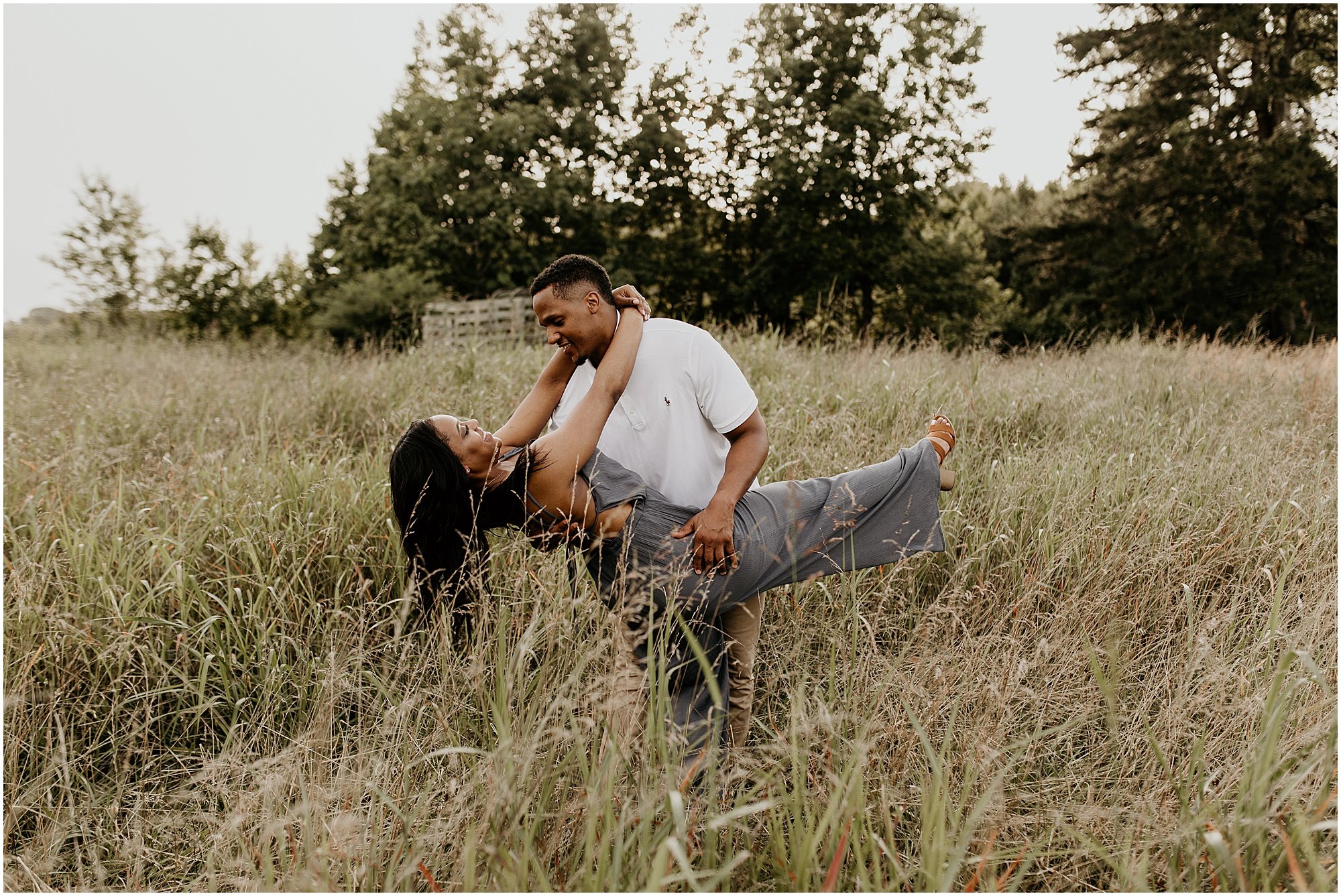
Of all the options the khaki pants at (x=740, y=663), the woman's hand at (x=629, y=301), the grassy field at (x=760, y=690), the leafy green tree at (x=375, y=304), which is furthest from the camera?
the leafy green tree at (x=375, y=304)

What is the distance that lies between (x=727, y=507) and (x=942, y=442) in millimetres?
951

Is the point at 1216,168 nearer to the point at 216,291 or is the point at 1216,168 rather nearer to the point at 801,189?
the point at 801,189

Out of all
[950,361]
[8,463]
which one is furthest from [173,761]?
[950,361]

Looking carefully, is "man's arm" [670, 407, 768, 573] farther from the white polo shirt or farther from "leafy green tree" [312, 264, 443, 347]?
"leafy green tree" [312, 264, 443, 347]

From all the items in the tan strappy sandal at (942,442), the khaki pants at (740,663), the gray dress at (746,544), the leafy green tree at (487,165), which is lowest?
the khaki pants at (740,663)

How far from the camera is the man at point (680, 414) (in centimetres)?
220

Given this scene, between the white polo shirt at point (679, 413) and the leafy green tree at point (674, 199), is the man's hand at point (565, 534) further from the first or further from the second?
the leafy green tree at point (674, 199)

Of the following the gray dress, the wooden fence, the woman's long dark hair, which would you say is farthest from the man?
the wooden fence

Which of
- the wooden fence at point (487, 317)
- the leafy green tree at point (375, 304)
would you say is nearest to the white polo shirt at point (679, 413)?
the wooden fence at point (487, 317)

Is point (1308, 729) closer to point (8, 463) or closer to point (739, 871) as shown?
point (739, 871)

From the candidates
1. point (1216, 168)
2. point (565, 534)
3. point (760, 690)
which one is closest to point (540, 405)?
point (565, 534)

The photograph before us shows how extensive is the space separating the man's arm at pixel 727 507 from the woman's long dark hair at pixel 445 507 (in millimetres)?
531

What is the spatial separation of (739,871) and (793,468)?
2155 mm

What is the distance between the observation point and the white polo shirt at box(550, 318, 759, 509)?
2.22m
